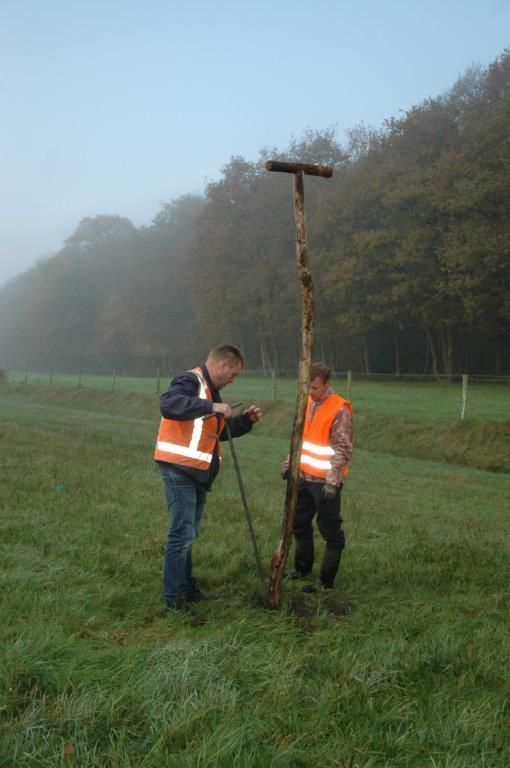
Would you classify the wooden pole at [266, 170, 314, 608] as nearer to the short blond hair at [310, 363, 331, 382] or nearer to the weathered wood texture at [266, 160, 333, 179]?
the weathered wood texture at [266, 160, 333, 179]

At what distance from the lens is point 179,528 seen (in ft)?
18.3

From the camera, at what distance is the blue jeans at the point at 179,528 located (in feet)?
18.0

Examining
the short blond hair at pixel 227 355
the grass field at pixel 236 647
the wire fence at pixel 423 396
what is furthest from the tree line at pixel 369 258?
the short blond hair at pixel 227 355

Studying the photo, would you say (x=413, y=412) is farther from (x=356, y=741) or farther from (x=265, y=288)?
(x=265, y=288)

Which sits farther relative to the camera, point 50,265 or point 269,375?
point 50,265

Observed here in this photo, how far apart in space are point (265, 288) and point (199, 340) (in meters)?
17.4

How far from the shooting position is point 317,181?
49000 millimetres

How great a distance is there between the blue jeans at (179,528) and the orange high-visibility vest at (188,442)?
0.11 m

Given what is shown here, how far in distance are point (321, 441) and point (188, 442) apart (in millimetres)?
1449

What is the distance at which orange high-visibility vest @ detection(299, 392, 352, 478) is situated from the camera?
21.2 ft

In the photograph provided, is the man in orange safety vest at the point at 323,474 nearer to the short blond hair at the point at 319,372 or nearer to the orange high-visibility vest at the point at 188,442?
the short blond hair at the point at 319,372

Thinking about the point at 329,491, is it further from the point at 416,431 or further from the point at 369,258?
the point at 369,258

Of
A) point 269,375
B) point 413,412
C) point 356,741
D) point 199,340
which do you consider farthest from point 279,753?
point 199,340

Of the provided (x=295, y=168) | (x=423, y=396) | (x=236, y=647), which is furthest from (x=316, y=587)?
(x=423, y=396)
